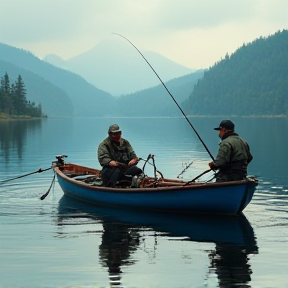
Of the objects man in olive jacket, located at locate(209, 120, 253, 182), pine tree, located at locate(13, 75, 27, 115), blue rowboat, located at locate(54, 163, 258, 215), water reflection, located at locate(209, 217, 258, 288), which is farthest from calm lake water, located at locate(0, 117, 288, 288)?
pine tree, located at locate(13, 75, 27, 115)

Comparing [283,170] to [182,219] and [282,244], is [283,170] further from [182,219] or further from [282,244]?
[282,244]

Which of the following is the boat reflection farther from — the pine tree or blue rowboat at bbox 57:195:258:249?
the pine tree

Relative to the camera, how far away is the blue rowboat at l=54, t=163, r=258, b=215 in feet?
50.2

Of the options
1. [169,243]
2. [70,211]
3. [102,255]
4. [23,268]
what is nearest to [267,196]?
[70,211]

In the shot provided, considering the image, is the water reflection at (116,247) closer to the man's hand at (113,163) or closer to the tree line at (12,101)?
the man's hand at (113,163)

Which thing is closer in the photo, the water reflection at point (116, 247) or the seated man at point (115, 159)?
the water reflection at point (116, 247)

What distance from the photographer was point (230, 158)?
15.6 m

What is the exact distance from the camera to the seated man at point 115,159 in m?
17.9

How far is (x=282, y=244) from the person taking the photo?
42.0ft

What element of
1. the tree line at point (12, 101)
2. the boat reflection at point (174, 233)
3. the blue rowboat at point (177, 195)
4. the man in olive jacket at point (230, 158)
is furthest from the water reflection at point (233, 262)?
the tree line at point (12, 101)

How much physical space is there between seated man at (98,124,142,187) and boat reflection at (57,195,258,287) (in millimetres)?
1003

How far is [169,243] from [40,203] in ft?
23.7

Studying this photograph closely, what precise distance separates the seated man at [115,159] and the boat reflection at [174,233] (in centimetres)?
100

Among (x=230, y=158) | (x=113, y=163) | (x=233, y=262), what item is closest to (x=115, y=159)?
(x=113, y=163)
